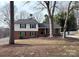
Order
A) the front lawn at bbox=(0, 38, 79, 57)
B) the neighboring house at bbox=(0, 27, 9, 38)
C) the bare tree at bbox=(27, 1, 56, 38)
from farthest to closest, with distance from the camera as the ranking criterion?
the bare tree at bbox=(27, 1, 56, 38)
the neighboring house at bbox=(0, 27, 9, 38)
the front lawn at bbox=(0, 38, 79, 57)

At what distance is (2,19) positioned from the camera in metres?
5.83

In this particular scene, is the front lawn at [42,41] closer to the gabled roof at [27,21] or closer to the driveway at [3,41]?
the driveway at [3,41]

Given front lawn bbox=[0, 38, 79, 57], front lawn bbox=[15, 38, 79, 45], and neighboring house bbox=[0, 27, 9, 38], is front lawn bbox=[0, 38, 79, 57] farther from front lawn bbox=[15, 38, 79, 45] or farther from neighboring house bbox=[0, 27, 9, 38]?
neighboring house bbox=[0, 27, 9, 38]

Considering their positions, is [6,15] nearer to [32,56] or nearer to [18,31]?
[18,31]

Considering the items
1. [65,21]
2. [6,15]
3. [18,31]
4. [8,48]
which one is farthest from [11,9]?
[65,21]

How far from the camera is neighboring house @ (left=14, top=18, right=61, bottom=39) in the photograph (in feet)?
19.3

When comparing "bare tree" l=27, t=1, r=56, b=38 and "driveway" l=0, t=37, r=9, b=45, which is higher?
"bare tree" l=27, t=1, r=56, b=38

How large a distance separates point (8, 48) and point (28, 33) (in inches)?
23.3

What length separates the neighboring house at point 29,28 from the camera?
19.3ft

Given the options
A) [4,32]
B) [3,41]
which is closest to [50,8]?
[4,32]

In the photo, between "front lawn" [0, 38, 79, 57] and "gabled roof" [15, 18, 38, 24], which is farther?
"gabled roof" [15, 18, 38, 24]

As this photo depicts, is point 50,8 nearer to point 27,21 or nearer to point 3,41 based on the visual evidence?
point 27,21

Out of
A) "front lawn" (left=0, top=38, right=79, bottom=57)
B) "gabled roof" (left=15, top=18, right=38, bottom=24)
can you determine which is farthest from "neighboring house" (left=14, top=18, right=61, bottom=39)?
"front lawn" (left=0, top=38, right=79, bottom=57)

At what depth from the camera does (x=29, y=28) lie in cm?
588
